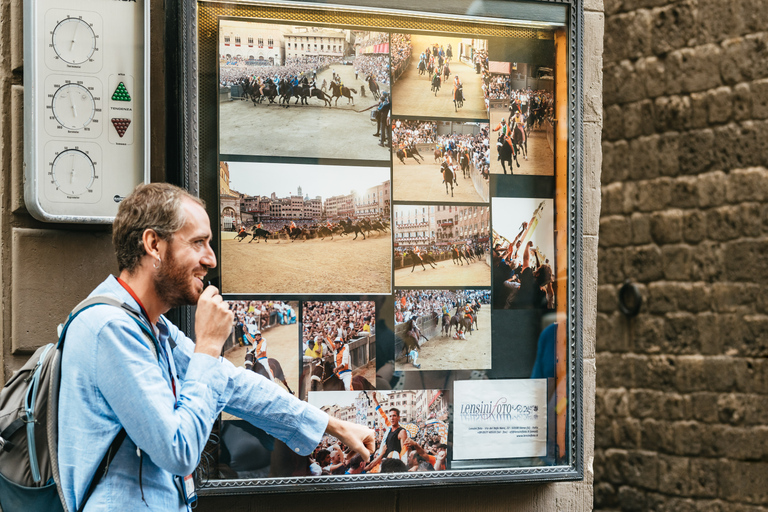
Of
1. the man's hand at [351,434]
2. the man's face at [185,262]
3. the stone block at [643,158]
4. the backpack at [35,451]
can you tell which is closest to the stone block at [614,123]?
the stone block at [643,158]

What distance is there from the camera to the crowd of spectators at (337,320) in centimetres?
275

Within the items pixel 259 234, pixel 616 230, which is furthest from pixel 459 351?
pixel 616 230

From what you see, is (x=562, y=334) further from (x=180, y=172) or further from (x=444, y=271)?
(x=180, y=172)

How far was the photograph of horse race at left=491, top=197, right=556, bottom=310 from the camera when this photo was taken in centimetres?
292

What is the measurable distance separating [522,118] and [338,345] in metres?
1.13

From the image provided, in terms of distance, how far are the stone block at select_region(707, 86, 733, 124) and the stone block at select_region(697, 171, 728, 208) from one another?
1.78 ft

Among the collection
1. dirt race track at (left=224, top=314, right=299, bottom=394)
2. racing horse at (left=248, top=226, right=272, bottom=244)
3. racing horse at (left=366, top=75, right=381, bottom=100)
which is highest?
racing horse at (left=366, top=75, right=381, bottom=100)

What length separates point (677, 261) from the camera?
7.85m

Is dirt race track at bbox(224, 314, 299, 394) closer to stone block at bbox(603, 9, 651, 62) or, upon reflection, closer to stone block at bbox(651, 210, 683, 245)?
stone block at bbox(651, 210, 683, 245)

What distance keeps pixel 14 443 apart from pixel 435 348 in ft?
4.93

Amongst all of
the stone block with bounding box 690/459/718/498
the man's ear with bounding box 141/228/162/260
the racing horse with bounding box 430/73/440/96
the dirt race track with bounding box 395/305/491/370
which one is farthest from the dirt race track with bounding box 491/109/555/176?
the stone block with bounding box 690/459/718/498

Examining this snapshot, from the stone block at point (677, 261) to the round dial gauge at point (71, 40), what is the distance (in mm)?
6677

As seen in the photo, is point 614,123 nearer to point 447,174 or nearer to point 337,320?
point 447,174

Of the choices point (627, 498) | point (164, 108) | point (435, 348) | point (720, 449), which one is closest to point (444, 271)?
point (435, 348)
